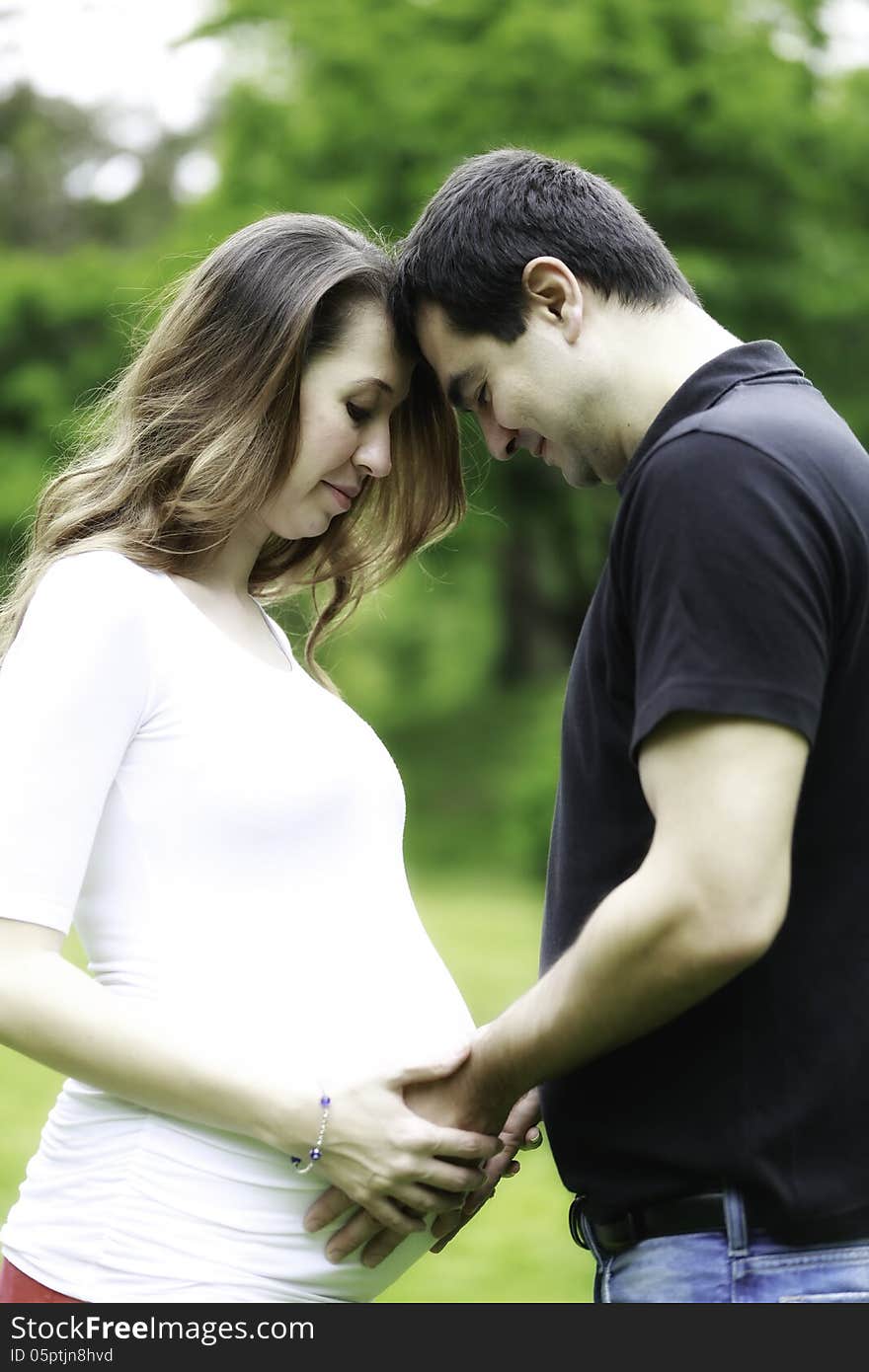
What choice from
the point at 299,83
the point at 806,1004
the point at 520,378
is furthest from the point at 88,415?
the point at 299,83

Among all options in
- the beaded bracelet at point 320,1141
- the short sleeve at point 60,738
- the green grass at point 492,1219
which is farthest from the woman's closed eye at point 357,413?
the green grass at point 492,1219

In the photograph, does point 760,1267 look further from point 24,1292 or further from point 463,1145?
point 24,1292

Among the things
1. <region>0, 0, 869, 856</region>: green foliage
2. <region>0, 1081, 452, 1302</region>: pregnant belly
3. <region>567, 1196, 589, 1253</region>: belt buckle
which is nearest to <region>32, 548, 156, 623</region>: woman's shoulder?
<region>0, 1081, 452, 1302</region>: pregnant belly

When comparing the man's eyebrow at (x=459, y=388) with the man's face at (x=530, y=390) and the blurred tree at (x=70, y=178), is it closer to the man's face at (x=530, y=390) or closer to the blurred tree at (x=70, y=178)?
the man's face at (x=530, y=390)

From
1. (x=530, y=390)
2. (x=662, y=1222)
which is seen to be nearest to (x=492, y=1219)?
(x=662, y=1222)

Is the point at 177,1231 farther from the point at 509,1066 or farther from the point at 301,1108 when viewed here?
the point at 509,1066

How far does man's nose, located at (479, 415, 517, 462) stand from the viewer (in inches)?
87.1

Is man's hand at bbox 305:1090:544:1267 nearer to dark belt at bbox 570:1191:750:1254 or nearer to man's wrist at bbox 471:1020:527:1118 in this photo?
man's wrist at bbox 471:1020:527:1118

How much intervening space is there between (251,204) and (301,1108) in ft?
46.3

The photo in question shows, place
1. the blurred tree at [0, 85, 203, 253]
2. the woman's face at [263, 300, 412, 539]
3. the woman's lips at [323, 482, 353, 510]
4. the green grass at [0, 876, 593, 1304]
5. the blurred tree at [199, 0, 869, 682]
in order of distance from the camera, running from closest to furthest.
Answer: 1. the woman's face at [263, 300, 412, 539]
2. the woman's lips at [323, 482, 353, 510]
3. the green grass at [0, 876, 593, 1304]
4. the blurred tree at [199, 0, 869, 682]
5. the blurred tree at [0, 85, 203, 253]

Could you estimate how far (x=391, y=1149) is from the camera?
192 cm

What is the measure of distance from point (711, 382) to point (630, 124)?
1248cm

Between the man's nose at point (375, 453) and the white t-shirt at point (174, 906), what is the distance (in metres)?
0.46

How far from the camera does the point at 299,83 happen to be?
15008 millimetres
